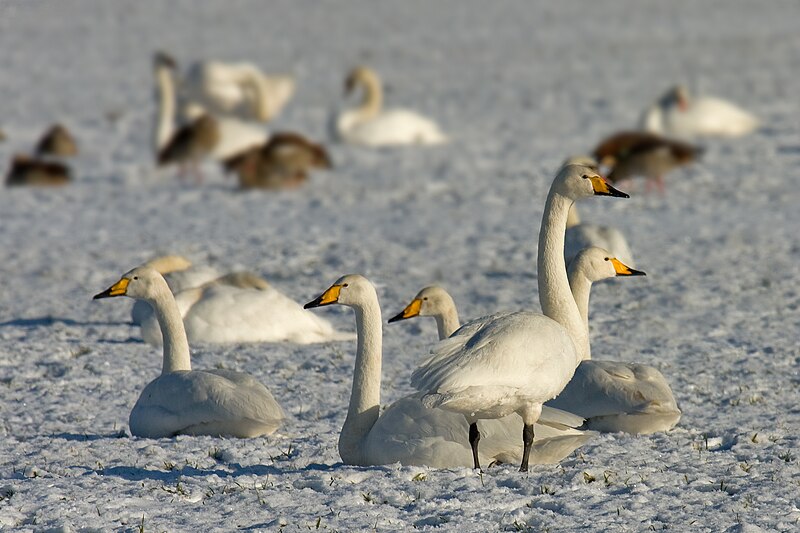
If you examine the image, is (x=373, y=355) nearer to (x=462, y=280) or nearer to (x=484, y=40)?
(x=462, y=280)

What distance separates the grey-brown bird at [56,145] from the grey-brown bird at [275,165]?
304 centimetres

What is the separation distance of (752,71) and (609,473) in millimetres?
19801

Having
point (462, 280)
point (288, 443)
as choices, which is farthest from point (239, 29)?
point (288, 443)

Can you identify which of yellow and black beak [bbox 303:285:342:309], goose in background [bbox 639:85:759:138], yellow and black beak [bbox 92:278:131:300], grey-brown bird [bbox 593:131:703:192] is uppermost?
goose in background [bbox 639:85:759:138]

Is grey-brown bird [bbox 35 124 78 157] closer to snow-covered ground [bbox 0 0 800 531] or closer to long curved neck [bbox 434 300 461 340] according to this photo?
snow-covered ground [bbox 0 0 800 531]

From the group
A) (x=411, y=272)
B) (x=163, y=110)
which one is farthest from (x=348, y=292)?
(x=163, y=110)

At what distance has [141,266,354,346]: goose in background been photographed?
841cm

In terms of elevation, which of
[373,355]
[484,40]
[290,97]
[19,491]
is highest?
[484,40]

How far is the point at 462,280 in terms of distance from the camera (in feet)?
34.2

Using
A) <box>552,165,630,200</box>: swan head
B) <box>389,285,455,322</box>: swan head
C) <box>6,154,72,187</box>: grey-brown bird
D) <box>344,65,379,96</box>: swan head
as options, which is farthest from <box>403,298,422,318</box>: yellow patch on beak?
<box>344,65,379,96</box>: swan head

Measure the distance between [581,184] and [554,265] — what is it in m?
0.40

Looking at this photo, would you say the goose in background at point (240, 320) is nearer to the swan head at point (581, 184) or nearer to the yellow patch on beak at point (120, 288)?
the yellow patch on beak at point (120, 288)

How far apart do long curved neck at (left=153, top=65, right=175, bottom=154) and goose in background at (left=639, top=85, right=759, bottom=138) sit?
20.8 ft

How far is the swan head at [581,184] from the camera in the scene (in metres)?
6.21
